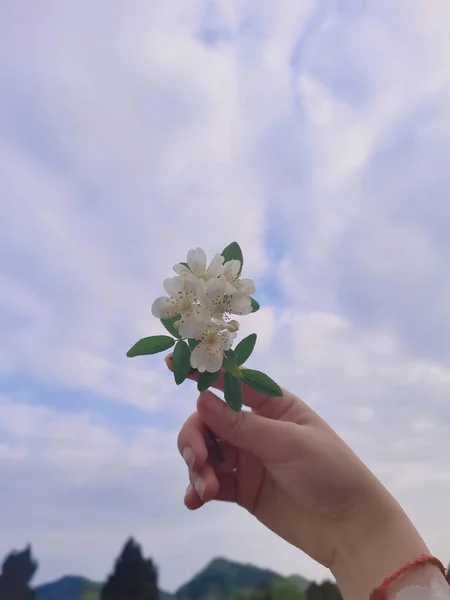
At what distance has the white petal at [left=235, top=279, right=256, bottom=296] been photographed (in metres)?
1.00

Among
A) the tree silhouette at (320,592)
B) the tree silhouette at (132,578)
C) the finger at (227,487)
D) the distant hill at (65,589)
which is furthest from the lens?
the tree silhouette at (320,592)

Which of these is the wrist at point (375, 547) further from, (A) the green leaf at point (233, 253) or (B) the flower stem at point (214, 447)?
(A) the green leaf at point (233, 253)

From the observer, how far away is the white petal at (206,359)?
3.10 feet

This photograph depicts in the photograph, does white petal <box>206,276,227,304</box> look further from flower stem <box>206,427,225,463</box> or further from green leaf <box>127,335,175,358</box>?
flower stem <box>206,427,225,463</box>

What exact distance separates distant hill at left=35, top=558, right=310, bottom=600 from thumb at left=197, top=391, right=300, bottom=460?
2208 mm

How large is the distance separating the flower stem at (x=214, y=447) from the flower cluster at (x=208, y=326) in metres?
0.11

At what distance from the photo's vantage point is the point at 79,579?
279 centimetres

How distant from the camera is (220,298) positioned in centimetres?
97

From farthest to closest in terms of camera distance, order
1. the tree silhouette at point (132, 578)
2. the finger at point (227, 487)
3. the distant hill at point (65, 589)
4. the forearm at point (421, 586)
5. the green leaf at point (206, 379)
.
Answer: the tree silhouette at point (132, 578) → the distant hill at point (65, 589) → the finger at point (227, 487) → the green leaf at point (206, 379) → the forearm at point (421, 586)

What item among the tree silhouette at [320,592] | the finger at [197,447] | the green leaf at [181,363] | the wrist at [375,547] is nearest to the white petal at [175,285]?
the green leaf at [181,363]

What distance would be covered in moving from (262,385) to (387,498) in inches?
11.7

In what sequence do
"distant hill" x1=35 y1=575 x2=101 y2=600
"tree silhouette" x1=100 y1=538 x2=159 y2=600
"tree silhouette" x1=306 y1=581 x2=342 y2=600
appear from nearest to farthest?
"distant hill" x1=35 y1=575 x2=101 y2=600, "tree silhouette" x1=100 y1=538 x2=159 y2=600, "tree silhouette" x1=306 y1=581 x2=342 y2=600

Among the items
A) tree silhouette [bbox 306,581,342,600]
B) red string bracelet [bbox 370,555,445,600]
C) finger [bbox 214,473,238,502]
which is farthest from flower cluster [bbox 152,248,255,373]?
tree silhouette [bbox 306,581,342,600]

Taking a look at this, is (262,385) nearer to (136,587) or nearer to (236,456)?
(236,456)
